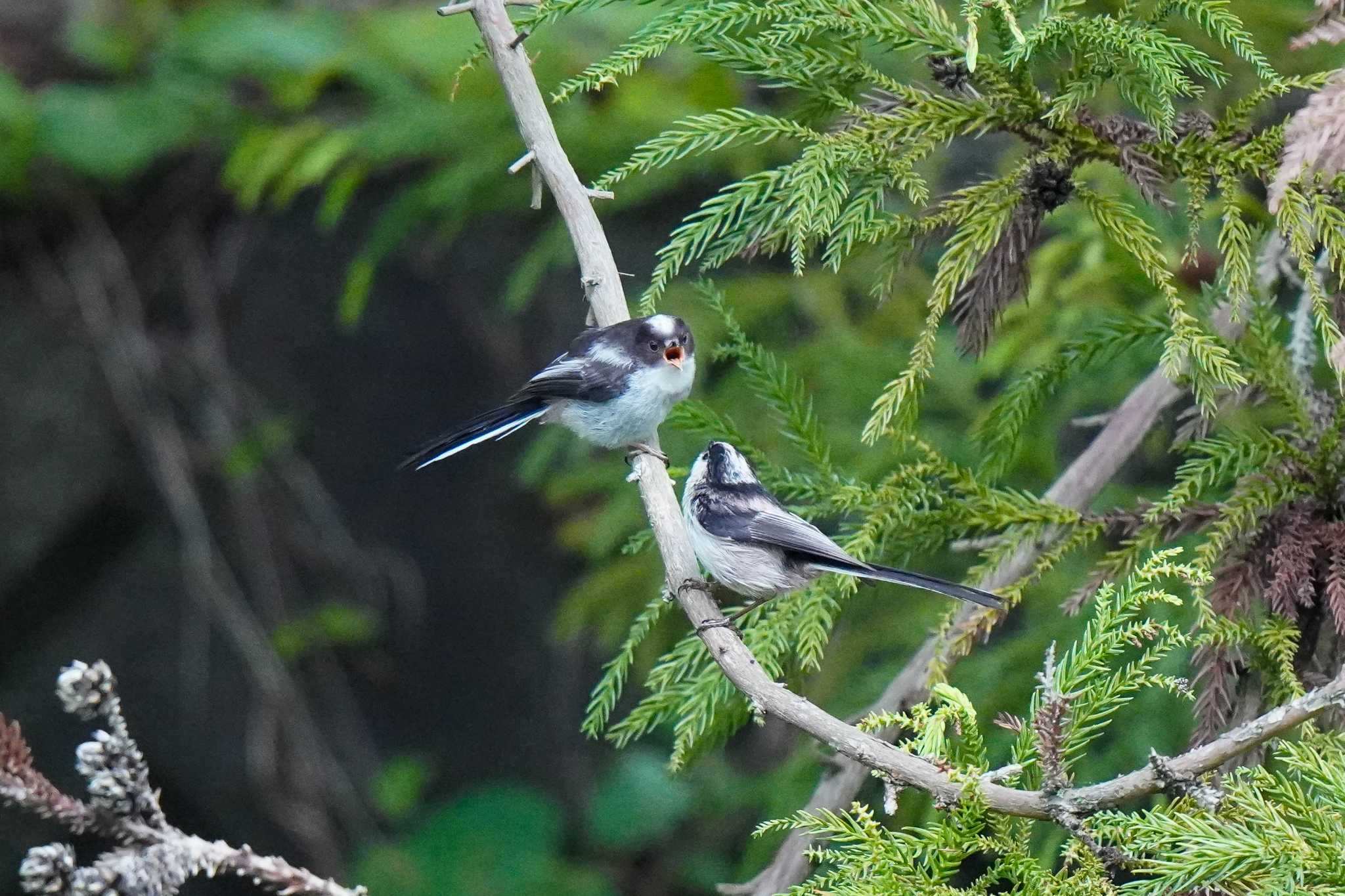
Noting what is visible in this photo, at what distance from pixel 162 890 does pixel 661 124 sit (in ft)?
9.70

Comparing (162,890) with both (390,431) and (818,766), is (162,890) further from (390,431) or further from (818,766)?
(390,431)

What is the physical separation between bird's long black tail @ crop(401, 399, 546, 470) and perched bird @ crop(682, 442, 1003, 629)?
26.5 inches

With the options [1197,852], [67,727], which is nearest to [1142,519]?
[1197,852]

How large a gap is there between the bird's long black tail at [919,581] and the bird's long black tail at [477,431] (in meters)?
1.11

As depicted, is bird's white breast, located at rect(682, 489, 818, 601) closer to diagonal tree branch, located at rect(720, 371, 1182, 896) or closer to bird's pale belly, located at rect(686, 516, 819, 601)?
bird's pale belly, located at rect(686, 516, 819, 601)

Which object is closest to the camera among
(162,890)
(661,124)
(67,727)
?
(162,890)

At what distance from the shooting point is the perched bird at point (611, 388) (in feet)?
10.5

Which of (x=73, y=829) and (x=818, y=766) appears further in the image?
(x=818, y=766)

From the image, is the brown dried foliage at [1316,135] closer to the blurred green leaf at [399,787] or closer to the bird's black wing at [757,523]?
the bird's black wing at [757,523]

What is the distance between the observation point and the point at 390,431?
662 cm

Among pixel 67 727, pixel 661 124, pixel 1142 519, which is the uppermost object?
pixel 661 124

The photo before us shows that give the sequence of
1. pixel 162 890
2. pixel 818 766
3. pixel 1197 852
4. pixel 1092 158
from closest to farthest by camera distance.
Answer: pixel 162 890 → pixel 1197 852 → pixel 1092 158 → pixel 818 766

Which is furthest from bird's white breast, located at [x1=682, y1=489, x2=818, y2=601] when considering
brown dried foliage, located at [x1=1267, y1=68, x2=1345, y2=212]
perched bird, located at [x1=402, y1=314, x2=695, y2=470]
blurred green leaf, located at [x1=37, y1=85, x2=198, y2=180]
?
blurred green leaf, located at [x1=37, y1=85, x2=198, y2=180]

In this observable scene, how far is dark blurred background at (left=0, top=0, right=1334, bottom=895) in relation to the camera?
5609 mm
